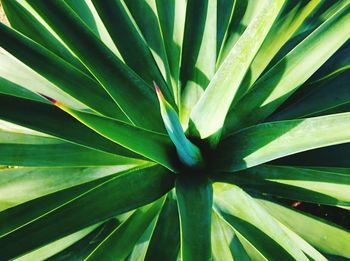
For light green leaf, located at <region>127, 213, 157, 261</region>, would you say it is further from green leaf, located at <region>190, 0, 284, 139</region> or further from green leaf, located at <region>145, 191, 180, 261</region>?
green leaf, located at <region>190, 0, 284, 139</region>

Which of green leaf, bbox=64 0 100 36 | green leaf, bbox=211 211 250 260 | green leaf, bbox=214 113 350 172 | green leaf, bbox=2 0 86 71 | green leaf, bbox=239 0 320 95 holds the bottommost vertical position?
green leaf, bbox=211 211 250 260

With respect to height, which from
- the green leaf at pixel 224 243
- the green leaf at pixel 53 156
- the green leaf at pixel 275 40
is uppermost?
the green leaf at pixel 275 40

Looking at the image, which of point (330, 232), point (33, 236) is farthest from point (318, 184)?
point (33, 236)

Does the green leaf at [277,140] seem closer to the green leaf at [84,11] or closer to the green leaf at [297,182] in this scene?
the green leaf at [297,182]

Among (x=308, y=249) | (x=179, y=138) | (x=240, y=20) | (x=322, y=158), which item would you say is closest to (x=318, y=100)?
(x=322, y=158)

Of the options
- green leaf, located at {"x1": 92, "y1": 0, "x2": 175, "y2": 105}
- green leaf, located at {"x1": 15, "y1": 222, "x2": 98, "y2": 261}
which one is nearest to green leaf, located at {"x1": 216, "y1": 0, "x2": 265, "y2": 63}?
green leaf, located at {"x1": 92, "y1": 0, "x2": 175, "y2": 105}

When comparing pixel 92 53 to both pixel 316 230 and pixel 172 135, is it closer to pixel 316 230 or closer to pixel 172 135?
pixel 172 135

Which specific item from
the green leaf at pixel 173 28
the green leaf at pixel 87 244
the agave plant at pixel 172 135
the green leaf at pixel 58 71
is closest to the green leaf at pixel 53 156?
the agave plant at pixel 172 135

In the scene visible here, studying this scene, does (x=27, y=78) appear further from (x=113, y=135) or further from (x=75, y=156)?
(x=113, y=135)
